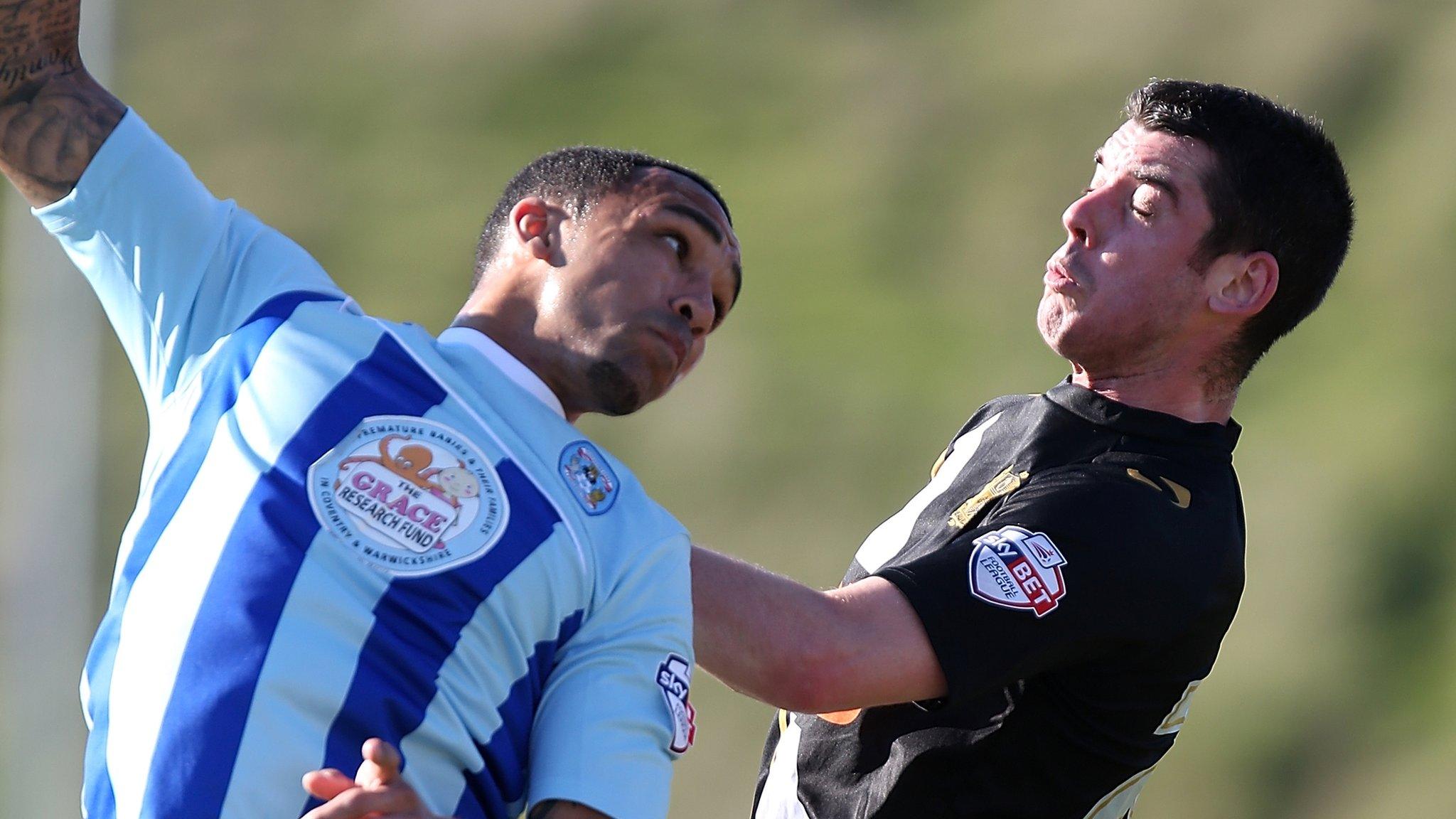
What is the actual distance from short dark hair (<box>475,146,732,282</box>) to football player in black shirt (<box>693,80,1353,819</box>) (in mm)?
516

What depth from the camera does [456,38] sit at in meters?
11.8

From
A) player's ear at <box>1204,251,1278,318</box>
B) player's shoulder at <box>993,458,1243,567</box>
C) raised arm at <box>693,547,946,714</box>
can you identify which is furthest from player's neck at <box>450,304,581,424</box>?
player's ear at <box>1204,251,1278,318</box>

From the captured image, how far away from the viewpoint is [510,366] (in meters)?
1.78

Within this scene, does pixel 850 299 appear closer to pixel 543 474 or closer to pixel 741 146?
pixel 741 146

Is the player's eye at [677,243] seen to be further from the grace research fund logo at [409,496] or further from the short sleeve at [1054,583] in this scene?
the short sleeve at [1054,583]

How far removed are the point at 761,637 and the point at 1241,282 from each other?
1.01 metres

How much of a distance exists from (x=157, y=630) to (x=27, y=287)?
10.6 m

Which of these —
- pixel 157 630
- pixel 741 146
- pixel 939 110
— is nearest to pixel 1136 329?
pixel 157 630

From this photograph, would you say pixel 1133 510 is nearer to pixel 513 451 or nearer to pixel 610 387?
pixel 610 387

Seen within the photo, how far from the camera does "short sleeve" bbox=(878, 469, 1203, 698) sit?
2086 mm

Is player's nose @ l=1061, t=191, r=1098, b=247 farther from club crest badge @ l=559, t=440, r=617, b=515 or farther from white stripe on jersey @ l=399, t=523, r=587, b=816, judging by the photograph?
white stripe on jersey @ l=399, t=523, r=587, b=816

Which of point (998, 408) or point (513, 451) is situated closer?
point (513, 451)

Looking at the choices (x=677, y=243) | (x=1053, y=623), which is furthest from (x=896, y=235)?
(x=677, y=243)

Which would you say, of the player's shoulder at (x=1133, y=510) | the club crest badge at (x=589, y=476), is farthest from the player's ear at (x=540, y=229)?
the player's shoulder at (x=1133, y=510)
